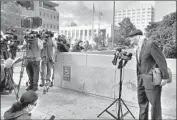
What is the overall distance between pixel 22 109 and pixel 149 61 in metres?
2.03

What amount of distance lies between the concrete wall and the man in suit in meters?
1.17

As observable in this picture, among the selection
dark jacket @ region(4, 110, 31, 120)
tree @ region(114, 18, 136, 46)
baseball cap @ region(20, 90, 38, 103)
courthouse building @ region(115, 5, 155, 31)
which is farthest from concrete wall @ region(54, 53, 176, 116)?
courthouse building @ region(115, 5, 155, 31)

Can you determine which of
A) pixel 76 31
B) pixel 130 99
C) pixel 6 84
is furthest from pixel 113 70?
pixel 76 31

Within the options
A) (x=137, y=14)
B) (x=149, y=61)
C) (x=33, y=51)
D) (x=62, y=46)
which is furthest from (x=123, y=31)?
(x=137, y=14)

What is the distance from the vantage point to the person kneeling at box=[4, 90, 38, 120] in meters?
1.76

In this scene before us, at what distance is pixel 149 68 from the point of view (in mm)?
3102

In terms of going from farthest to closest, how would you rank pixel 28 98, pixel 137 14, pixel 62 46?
pixel 137 14 → pixel 62 46 → pixel 28 98

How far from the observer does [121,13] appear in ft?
225

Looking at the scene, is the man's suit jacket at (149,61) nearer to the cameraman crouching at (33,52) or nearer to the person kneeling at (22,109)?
the person kneeling at (22,109)

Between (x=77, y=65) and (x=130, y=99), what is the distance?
1.93 meters

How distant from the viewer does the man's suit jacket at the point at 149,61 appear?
2943mm

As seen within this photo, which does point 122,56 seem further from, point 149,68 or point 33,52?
point 33,52

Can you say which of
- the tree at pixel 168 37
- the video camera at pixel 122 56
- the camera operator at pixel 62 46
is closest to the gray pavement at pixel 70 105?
the video camera at pixel 122 56

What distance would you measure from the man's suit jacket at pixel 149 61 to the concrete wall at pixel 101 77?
122 centimetres
